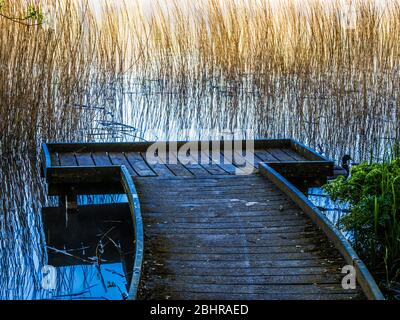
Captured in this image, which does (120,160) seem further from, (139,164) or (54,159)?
(54,159)

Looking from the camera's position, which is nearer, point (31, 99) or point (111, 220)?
point (111, 220)

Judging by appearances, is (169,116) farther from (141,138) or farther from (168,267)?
(168,267)

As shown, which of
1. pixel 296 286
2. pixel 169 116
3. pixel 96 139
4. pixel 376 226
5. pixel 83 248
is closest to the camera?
pixel 296 286

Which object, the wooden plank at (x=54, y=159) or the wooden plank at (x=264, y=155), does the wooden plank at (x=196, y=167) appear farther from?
the wooden plank at (x=54, y=159)

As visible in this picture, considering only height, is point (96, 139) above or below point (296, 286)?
above

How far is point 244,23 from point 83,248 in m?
3.34

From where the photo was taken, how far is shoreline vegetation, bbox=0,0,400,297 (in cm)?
638

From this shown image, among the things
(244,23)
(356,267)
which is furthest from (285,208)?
(244,23)

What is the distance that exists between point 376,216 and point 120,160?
2056 millimetres

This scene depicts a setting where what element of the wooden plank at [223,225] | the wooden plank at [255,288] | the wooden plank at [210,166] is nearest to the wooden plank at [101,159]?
the wooden plank at [210,166]

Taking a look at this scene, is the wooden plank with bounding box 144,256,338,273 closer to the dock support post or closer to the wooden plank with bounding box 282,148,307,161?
the dock support post

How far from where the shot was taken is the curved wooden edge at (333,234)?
2869mm

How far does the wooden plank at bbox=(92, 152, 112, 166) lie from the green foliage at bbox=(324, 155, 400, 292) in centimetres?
169

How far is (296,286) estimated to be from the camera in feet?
9.89
